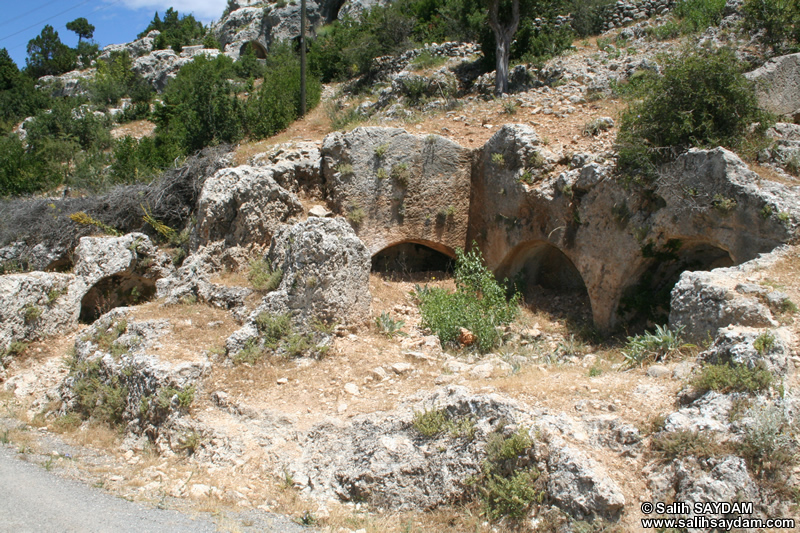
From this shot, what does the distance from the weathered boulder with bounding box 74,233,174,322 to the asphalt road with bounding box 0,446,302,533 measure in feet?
16.5

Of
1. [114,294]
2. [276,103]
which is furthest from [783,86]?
[114,294]

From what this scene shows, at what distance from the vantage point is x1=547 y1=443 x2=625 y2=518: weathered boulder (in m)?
4.73

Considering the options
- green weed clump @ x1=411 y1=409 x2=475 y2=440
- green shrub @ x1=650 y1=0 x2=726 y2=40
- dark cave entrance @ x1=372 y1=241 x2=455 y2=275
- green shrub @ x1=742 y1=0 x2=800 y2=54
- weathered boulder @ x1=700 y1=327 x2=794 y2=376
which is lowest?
green weed clump @ x1=411 y1=409 x2=475 y2=440

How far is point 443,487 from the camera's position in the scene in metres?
5.43

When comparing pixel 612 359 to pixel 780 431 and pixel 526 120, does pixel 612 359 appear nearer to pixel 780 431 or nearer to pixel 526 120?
pixel 780 431

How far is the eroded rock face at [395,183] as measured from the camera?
37.4 feet

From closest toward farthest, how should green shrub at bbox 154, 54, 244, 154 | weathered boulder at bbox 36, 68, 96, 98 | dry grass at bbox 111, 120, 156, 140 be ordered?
green shrub at bbox 154, 54, 244, 154
dry grass at bbox 111, 120, 156, 140
weathered boulder at bbox 36, 68, 96, 98

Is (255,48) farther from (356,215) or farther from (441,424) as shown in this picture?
(441,424)

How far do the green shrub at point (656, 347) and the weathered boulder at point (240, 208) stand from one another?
247 inches

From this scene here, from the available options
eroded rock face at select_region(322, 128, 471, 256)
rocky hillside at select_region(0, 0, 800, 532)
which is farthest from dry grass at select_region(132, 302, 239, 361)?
eroded rock face at select_region(322, 128, 471, 256)

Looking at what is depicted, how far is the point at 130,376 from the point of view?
7.56 metres

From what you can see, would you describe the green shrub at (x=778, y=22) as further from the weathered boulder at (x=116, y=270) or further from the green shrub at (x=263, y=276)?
the weathered boulder at (x=116, y=270)

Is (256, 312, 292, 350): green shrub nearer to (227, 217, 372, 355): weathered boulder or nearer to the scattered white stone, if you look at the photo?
(227, 217, 372, 355): weathered boulder

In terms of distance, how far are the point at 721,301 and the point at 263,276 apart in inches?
250
